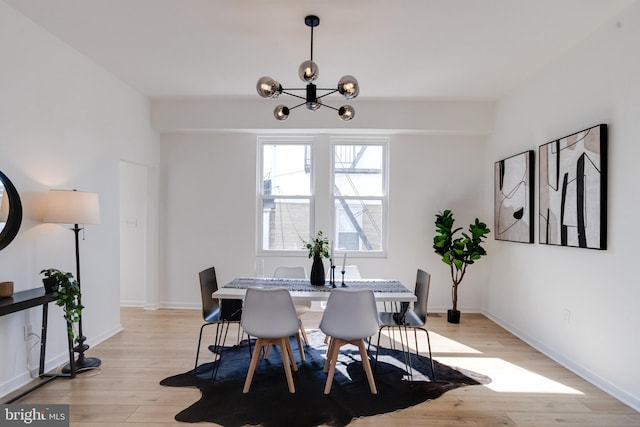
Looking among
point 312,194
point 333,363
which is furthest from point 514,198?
point 333,363

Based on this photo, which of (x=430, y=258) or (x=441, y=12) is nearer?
(x=441, y=12)

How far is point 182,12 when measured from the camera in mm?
2631

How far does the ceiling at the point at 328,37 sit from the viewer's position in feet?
8.40

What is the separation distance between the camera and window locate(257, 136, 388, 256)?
5.06m

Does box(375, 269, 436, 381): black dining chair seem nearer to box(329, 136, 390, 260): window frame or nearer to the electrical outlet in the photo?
box(329, 136, 390, 260): window frame

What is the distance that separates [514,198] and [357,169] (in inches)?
81.1

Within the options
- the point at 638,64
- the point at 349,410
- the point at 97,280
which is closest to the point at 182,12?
the point at 97,280

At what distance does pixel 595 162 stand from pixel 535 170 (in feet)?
3.01

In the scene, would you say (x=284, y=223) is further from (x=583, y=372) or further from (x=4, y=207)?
(x=583, y=372)

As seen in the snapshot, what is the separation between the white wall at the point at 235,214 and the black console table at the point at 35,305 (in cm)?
214

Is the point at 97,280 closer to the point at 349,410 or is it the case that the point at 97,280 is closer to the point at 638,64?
the point at 349,410

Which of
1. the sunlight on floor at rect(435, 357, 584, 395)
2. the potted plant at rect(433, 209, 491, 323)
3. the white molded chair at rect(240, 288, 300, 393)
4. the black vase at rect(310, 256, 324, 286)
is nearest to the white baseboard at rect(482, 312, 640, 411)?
the sunlight on floor at rect(435, 357, 584, 395)

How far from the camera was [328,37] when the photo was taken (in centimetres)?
298

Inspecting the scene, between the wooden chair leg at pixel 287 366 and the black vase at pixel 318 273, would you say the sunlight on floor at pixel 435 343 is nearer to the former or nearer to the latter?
the black vase at pixel 318 273
